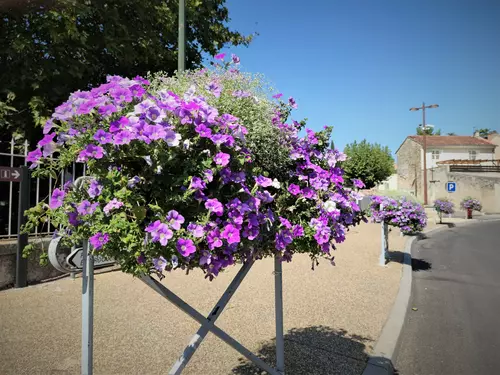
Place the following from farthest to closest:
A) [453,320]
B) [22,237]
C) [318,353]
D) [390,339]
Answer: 1. [22,237]
2. [453,320]
3. [390,339]
4. [318,353]

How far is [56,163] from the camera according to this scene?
1.70 meters

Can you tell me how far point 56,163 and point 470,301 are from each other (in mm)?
6752

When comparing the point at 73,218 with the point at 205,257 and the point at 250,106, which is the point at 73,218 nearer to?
the point at 205,257

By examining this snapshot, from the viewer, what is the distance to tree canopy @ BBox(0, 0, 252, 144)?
22.2ft

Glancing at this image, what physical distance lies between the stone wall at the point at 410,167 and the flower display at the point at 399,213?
130ft

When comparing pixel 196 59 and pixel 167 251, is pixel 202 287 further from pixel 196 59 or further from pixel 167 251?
pixel 196 59

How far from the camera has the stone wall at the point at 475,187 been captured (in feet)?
113

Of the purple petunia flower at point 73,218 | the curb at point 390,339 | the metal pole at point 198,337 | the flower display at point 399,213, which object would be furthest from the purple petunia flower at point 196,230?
the flower display at point 399,213

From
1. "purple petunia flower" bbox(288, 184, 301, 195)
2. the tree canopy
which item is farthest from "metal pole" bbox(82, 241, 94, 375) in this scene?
the tree canopy

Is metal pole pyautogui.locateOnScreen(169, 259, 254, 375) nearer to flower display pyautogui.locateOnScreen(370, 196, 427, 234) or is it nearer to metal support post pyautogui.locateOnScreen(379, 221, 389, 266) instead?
metal support post pyautogui.locateOnScreen(379, 221, 389, 266)

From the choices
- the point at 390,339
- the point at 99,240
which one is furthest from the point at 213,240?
the point at 390,339

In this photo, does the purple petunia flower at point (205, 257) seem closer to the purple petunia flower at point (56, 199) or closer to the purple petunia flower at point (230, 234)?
the purple petunia flower at point (230, 234)

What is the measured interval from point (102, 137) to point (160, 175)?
28 centimetres

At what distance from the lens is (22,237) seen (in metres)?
5.83
